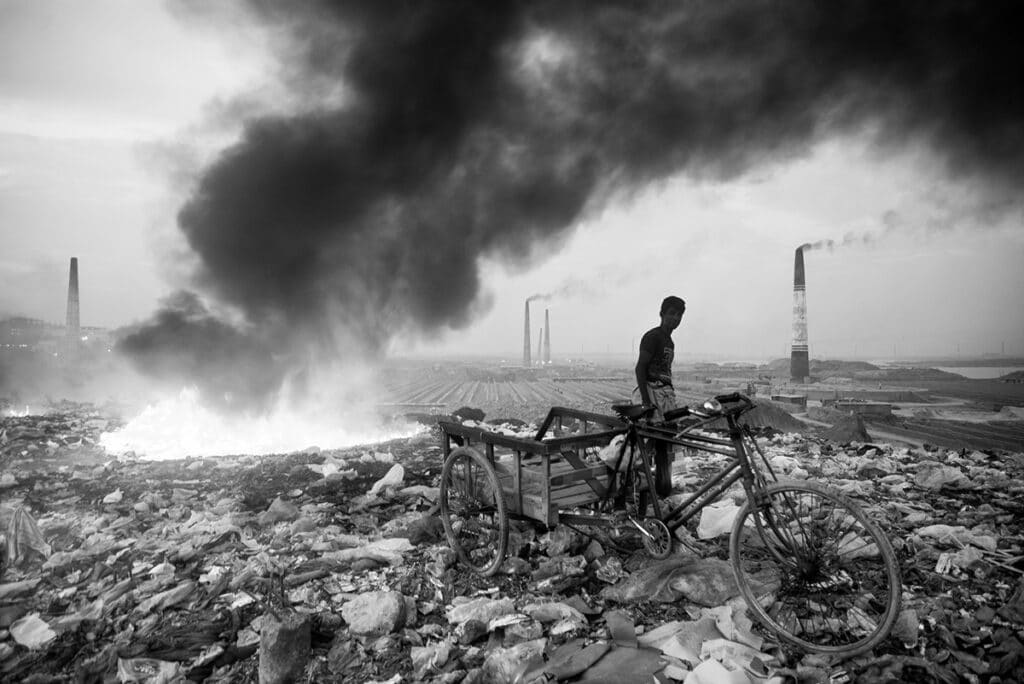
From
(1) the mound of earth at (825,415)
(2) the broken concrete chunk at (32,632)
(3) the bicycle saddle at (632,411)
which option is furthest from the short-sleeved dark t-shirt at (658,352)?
(1) the mound of earth at (825,415)

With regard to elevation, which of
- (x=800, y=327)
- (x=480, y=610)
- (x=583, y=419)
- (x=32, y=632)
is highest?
(x=800, y=327)

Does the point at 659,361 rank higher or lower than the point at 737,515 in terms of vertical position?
higher

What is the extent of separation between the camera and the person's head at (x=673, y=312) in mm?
4965

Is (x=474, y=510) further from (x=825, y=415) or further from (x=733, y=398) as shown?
(x=825, y=415)

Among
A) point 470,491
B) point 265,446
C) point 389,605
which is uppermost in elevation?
point 470,491

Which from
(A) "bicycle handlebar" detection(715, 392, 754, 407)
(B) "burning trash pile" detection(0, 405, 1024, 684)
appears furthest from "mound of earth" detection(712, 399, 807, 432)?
(A) "bicycle handlebar" detection(715, 392, 754, 407)

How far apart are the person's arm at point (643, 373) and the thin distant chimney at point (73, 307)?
42.9m

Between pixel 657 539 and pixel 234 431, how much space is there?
42.6 feet

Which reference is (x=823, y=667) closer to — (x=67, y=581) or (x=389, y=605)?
(x=389, y=605)

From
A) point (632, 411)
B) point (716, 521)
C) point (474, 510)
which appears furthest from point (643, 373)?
point (474, 510)

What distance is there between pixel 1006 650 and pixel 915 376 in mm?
45170

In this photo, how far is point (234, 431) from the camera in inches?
520

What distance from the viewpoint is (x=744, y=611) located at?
10.1ft

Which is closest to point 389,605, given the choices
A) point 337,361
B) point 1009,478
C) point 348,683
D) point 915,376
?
point 348,683
